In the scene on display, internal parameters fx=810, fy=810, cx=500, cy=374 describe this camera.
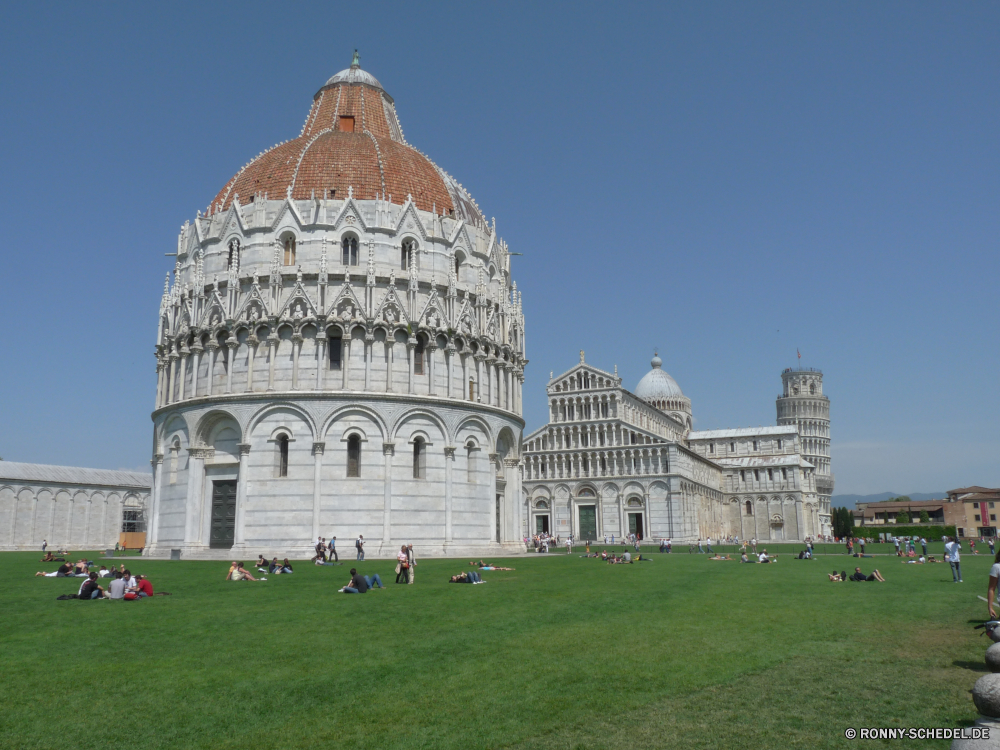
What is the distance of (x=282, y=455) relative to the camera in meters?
43.2

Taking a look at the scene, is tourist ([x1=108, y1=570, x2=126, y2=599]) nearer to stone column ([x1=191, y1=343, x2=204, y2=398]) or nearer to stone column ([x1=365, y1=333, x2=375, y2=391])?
stone column ([x1=365, y1=333, x2=375, y2=391])

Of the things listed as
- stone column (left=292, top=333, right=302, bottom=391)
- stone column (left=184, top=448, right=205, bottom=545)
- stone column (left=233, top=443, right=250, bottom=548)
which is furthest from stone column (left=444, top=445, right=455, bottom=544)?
stone column (left=184, top=448, right=205, bottom=545)

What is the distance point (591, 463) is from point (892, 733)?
302ft

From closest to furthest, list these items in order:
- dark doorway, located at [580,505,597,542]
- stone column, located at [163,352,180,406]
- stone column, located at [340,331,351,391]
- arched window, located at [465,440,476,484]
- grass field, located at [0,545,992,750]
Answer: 1. grass field, located at [0,545,992,750]
2. stone column, located at [340,331,351,391]
3. arched window, located at [465,440,476,484]
4. stone column, located at [163,352,180,406]
5. dark doorway, located at [580,505,597,542]

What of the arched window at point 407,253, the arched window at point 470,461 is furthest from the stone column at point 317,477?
the arched window at point 407,253

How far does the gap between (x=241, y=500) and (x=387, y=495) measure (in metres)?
7.59

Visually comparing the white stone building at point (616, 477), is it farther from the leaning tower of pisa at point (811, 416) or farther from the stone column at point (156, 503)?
the stone column at point (156, 503)

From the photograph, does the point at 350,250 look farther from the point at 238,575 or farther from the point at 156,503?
the point at 238,575

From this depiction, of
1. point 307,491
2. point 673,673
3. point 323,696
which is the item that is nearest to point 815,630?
point 673,673

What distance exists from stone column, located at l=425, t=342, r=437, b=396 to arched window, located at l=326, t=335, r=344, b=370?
4.81m

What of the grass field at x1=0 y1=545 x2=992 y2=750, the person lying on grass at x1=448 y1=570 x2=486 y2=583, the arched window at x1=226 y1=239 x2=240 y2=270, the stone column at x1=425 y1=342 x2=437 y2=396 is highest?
the arched window at x1=226 y1=239 x2=240 y2=270

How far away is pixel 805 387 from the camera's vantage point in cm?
15762

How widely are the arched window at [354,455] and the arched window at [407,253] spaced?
34.5ft

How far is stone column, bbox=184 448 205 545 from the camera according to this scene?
143 ft
